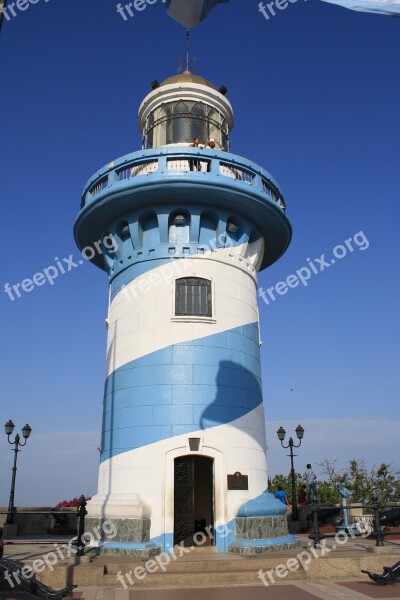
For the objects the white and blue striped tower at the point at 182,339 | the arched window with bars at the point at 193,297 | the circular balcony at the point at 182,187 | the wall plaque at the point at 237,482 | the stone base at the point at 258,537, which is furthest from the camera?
the circular balcony at the point at 182,187

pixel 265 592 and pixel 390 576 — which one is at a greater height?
pixel 390 576

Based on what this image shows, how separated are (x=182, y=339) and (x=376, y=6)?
8446 mm

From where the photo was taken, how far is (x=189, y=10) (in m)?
9.96

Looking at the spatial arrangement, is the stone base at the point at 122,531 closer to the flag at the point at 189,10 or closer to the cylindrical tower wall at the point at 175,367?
the cylindrical tower wall at the point at 175,367

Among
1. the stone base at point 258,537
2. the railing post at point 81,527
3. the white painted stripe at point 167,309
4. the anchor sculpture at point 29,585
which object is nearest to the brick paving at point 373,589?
the stone base at point 258,537

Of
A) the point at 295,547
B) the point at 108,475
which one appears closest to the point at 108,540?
the point at 108,475

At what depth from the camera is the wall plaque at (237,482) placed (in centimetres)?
1191

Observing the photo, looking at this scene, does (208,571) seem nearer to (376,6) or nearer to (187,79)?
(376,6)

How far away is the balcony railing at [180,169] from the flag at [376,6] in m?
7.27

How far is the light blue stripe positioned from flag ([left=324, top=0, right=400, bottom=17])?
826 centimetres

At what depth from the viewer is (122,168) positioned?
1419 centimetres

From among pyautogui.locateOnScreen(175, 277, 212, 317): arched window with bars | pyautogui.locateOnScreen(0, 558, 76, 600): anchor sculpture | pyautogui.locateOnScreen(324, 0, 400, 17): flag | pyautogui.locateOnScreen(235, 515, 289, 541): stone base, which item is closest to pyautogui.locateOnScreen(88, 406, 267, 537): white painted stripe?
pyautogui.locateOnScreen(235, 515, 289, 541): stone base

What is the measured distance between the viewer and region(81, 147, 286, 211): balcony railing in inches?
536

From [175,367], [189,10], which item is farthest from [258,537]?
[189,10]
